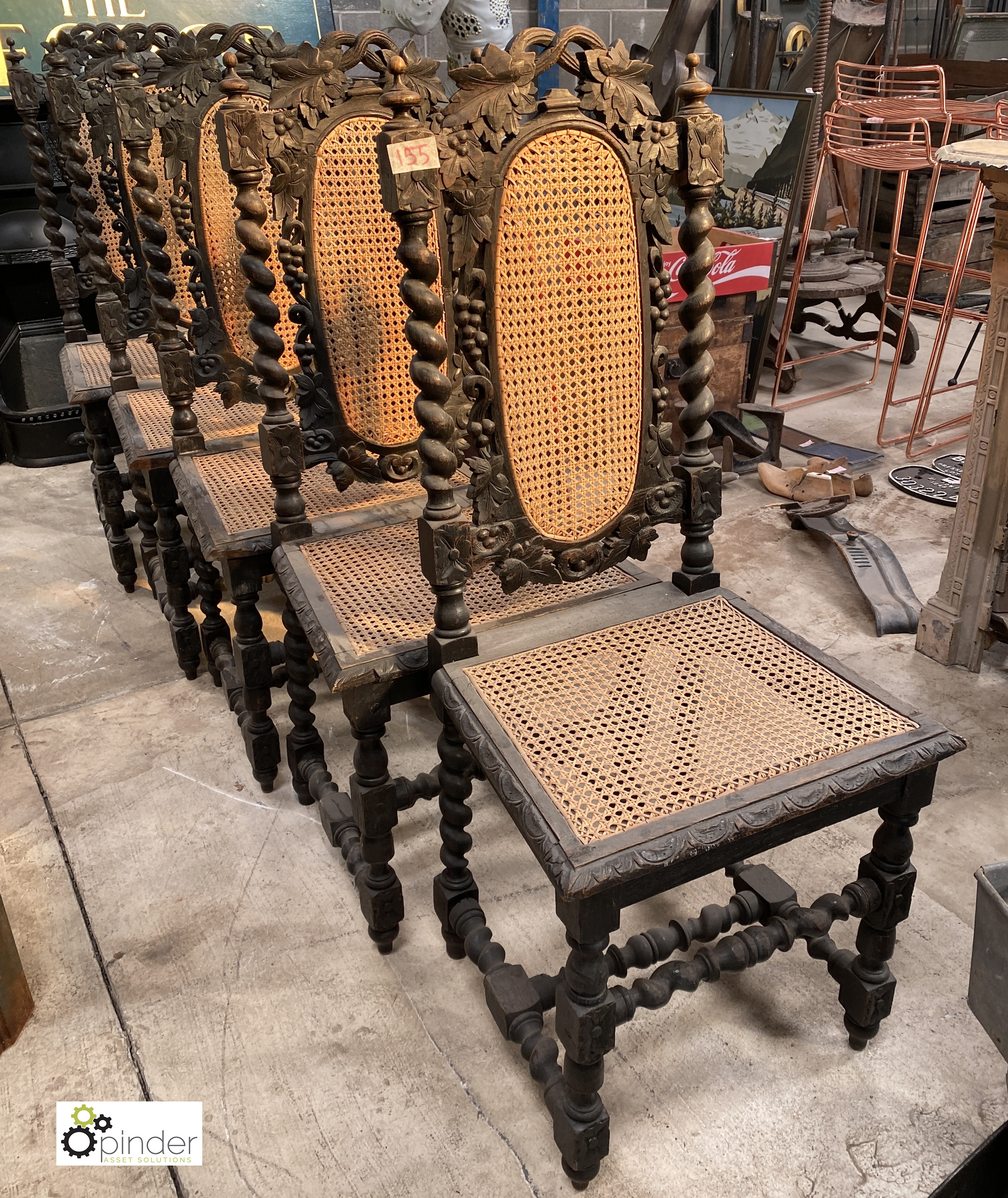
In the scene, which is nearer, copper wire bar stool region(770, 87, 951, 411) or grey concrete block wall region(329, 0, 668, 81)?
copper wire bar stool region(770, 87, 951, 411)

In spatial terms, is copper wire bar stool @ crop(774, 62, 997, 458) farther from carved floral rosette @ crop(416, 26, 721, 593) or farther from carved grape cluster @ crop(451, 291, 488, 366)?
carved grape cluster @ crop(451, 291, 488, 366)

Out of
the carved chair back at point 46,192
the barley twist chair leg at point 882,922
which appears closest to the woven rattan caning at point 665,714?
the barley twist chair leg at point 882,922

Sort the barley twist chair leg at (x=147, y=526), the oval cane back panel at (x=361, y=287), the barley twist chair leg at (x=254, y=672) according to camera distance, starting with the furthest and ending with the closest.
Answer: the barley twist chair leg at (x=147, y=526), the barley twist chair leg at (x=254, y=672), the oval cane back panel at (x=361, y=287)

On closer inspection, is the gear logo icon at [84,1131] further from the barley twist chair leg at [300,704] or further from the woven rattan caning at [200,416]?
the woven rattan caning at [200,416]

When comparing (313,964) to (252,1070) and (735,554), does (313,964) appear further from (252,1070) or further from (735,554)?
(735,554)

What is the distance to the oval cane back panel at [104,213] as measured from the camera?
338 cm

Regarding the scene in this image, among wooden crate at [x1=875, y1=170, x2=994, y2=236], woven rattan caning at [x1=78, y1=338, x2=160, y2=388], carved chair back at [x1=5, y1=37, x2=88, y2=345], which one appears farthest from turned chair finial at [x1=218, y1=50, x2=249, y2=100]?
wooden crate at [x1=875, y1=170, x2=994, y2=236]

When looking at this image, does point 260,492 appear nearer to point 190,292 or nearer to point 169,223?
point 190,292

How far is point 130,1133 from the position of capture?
5.29 feet

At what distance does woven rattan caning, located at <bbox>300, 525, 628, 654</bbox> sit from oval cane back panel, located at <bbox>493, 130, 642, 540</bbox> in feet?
0.64

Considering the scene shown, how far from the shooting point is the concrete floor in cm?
154

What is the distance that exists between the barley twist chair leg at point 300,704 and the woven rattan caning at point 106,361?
1392mm

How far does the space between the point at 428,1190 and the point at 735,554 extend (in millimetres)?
2382

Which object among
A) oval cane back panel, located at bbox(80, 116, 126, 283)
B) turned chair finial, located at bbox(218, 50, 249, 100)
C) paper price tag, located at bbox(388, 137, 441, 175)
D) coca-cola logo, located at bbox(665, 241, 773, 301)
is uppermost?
turned chair finial, located at bbox(218, 50, 249, 100)
